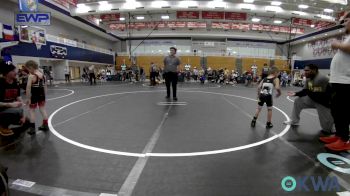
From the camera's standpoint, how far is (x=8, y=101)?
3.85 meters

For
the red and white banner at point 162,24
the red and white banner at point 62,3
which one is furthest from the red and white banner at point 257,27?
the red and white banner at point 62,3

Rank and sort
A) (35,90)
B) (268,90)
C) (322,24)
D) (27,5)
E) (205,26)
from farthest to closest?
(205,26) → (322,24) → (27,5) → (268,90) → (35,90)

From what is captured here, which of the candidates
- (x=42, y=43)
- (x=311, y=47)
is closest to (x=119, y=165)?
(x=42, y=43)

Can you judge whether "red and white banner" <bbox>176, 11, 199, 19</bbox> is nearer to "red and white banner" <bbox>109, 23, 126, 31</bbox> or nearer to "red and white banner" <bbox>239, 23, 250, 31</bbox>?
"red and white banner" <bbox>239, 23, 250, 31</bbox>

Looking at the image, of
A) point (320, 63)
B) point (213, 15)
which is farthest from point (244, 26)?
point (320, 63)

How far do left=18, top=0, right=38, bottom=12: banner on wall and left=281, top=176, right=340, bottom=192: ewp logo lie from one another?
14866 millimetres

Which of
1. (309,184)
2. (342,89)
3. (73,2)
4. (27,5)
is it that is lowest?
(309,184)

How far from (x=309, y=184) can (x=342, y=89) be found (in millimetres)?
1487

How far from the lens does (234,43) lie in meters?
32.6

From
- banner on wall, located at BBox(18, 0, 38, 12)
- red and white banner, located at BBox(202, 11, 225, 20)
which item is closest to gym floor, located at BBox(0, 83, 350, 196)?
banner on wall, located at BBox(18, 0, 38, 12)

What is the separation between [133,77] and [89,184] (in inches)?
810

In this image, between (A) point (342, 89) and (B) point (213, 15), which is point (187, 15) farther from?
(A) point (342, 89)

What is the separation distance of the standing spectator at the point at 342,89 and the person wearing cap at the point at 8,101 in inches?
189

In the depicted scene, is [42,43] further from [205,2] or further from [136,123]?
[136,123]
